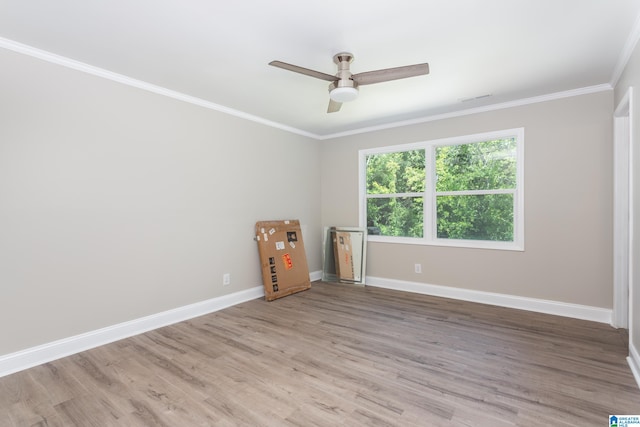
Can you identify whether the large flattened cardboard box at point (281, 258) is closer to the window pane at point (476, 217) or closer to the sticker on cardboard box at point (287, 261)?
the sticker on cardboard box at point (287, 261)

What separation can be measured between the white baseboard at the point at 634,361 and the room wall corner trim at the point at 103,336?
3.74m

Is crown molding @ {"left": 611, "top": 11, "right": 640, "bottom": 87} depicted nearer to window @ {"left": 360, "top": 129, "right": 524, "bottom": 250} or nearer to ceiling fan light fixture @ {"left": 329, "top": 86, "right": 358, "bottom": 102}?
window @ {"left": 360, "top": 129, "right": 524, "bottom": 250}

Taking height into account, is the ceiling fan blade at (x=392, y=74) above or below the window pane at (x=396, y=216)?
above

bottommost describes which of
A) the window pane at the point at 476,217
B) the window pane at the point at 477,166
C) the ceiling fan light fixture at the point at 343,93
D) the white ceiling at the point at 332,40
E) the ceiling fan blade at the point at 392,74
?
the window pane at the point at 476,217

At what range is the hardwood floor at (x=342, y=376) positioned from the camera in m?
1.84

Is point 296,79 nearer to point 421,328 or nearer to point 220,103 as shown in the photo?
point 220,103

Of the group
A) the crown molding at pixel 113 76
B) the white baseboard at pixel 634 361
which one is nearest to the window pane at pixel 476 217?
the white baseboard at pixel 634 361

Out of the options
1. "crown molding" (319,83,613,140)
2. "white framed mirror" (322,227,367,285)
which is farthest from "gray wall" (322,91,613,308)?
"white framed mirror" (322,227,367,285)

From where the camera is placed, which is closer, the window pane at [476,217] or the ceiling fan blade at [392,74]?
the ceiling fan blade at [392,74]

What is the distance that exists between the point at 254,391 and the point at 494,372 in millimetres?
1744

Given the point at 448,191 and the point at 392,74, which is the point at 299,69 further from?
the point at 448,191

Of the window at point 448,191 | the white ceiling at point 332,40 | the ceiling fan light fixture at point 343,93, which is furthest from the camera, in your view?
the window at point 448,191

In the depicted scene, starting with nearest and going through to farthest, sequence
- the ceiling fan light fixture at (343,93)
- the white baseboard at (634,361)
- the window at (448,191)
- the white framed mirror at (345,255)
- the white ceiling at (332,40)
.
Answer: the white ceiling at (332,40) < the white baseboard at (634,361) < the ceiling fan light fixture at (343,93) < the window at (448,191) < the white framed mirror at (345,255)

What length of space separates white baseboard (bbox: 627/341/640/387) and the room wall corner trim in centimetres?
374
